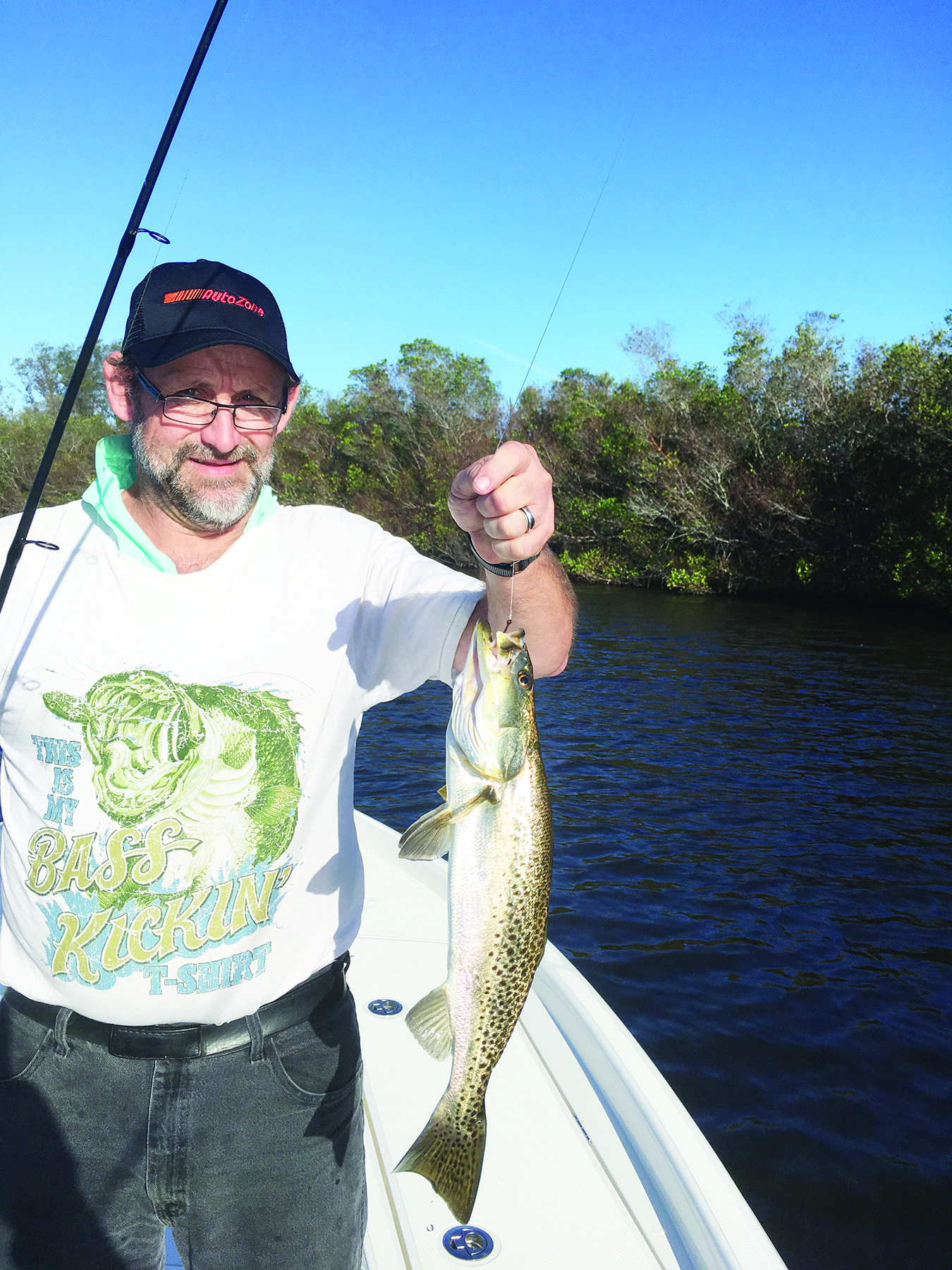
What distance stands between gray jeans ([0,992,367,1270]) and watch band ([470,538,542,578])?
1166 millimetres

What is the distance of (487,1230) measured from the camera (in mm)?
2779

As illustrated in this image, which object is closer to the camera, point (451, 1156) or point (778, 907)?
point (451, 1156)

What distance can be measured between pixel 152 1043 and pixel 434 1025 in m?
0.62

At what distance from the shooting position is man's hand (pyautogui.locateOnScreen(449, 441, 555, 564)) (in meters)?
1.87

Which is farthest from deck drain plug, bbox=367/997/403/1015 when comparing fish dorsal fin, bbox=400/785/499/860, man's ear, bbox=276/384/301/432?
man's ear, bbox=276/384/301/432

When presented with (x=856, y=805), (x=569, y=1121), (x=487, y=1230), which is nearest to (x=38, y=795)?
(x=487, y=1230)

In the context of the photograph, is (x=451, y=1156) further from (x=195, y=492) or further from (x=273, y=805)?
(x=195, y=492)

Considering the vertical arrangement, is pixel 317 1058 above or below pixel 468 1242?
above

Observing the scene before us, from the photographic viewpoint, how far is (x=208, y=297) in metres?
2.45

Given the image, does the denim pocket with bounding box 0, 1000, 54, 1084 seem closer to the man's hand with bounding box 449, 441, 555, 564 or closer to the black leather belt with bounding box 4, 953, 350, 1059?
the black leather belt with bounding box 4, 953, 350, 1059

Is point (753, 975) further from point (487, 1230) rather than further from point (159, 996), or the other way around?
point (159, 996)

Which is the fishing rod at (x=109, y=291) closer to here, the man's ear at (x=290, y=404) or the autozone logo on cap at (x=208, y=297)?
the autozone logo on cap at (x=208, y=297)

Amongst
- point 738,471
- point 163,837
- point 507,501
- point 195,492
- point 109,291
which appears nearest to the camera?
point 507,501

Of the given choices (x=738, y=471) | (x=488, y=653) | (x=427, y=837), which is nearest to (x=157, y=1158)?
(x=427, y=837)
